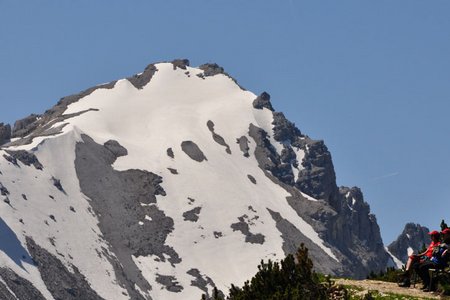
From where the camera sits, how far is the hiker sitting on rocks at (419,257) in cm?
3484

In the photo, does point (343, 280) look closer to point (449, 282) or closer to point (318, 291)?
point (449, 282)

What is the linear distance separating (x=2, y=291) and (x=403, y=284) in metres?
170

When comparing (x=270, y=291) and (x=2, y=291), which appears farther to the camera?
(x=2, y=291)

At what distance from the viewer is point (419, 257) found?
35500 millimetres

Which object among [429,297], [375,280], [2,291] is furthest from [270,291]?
[2,291]

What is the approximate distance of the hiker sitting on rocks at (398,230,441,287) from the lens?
3484 centimetres

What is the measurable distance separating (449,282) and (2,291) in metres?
172

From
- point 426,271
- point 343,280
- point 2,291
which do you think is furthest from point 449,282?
point 2,291

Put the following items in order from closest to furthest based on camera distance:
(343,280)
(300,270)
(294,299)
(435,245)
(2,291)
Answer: (294,299) → (300,270) → (435,245) → (343,280) → (2,291)

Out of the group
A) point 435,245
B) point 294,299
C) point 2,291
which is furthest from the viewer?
point 2,291

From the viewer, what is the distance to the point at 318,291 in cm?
3150

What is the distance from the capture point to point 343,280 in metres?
38.9

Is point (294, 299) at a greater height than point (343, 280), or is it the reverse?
point (343, 280)

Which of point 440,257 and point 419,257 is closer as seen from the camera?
point 440,257
